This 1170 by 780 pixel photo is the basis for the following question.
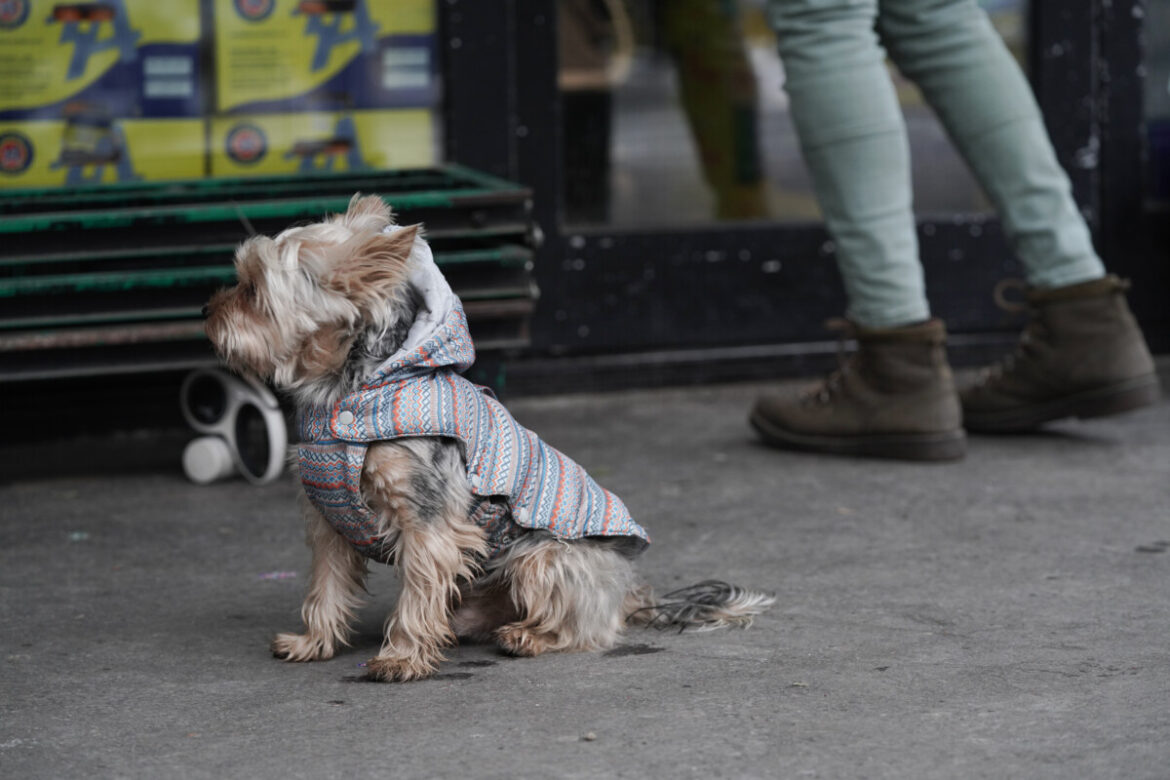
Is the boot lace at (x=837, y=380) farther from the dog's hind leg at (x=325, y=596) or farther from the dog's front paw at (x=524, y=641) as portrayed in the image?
the dog's hind leg at (x=325, y=596)

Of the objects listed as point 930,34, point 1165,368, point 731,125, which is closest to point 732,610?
point 930,34

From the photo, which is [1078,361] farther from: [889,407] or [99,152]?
[99,152]

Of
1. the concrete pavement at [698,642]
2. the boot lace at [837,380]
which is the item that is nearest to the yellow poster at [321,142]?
the concrete pavement at [698,642]

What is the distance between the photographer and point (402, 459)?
3018mm

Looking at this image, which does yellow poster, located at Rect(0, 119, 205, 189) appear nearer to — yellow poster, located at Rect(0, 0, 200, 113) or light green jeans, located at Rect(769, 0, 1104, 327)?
yellow poster, located at Rect(0, 0, 200, 113)

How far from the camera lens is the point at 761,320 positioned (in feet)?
19.0

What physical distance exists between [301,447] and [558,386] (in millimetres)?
2608

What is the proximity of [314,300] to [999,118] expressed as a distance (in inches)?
103

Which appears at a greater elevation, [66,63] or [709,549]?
[66,63]

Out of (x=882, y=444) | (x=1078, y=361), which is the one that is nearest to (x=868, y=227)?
(x=882, y=444)

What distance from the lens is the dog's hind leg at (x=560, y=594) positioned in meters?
3.17

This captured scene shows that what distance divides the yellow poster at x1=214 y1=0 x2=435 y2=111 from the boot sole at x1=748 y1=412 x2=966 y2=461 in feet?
6.06

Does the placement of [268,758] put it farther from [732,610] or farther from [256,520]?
[256,520]

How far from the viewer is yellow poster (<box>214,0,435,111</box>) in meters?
5.28
